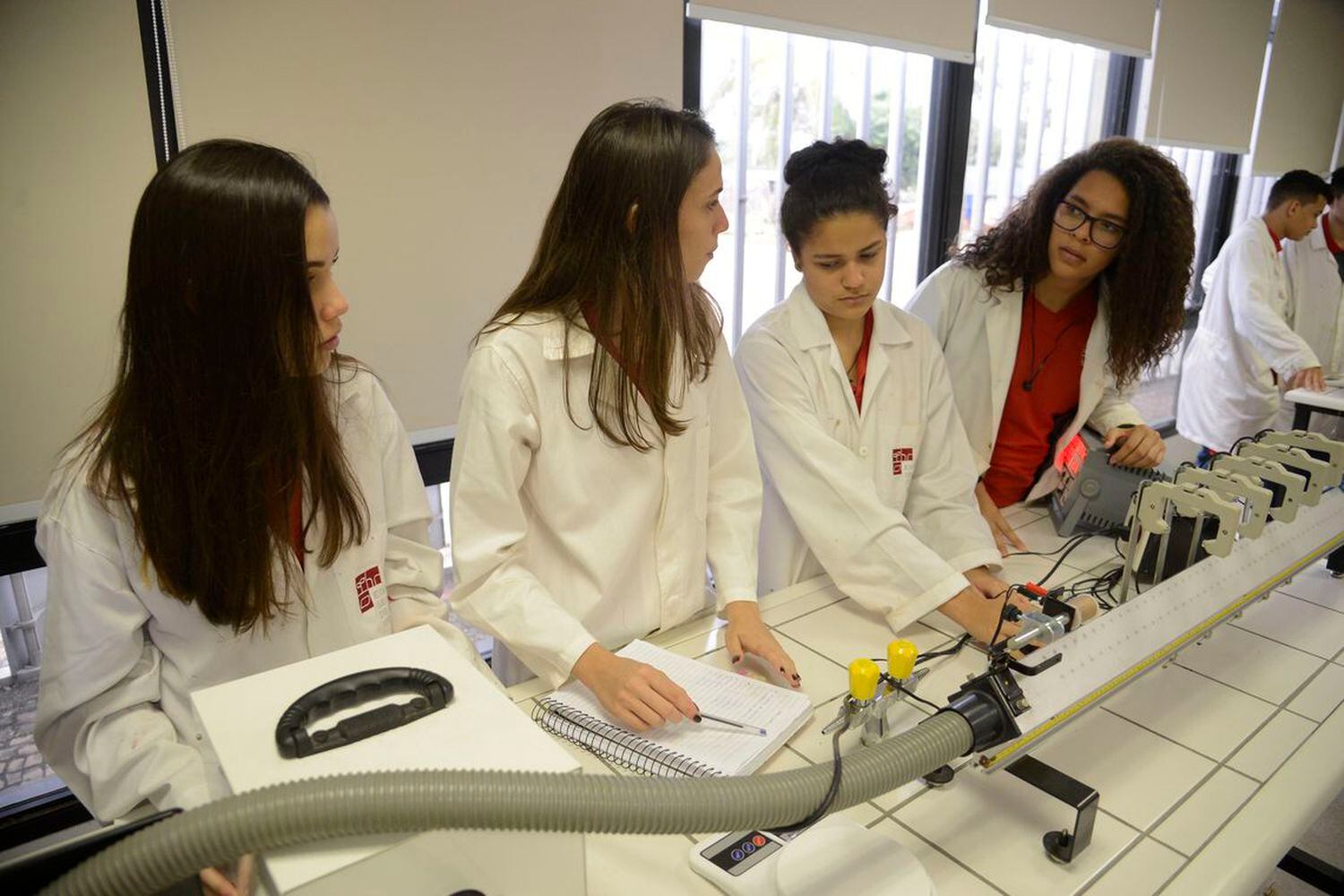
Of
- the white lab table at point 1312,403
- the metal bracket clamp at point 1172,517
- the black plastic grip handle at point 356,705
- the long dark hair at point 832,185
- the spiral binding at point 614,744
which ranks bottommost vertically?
the white lab table at point 1312,403

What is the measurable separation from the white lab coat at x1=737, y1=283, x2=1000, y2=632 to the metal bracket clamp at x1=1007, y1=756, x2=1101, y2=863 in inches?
17.8

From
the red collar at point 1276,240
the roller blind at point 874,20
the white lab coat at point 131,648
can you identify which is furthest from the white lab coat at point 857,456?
the red collar at point 1276,240

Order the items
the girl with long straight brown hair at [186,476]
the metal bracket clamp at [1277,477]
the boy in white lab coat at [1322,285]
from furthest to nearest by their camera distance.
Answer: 1. the boy in white lab coat at [1322,285]
2. the metal bracket clamp at [1277,477]
3. the girl with long straight brown hair at [186,476]

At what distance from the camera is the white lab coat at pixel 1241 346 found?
10.8 feet

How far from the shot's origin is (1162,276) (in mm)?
1743

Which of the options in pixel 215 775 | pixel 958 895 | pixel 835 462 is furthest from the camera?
pixel 835 462

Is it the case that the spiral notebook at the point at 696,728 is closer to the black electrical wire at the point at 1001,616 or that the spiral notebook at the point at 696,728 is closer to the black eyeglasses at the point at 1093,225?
the black electrical wire at the point at 1001,616

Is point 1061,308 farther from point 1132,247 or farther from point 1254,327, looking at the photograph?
point 1254,327

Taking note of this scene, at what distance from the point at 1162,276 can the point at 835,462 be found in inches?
35.0

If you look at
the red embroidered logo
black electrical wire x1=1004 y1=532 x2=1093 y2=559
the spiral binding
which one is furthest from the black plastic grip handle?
black electrical wire x1=1004 y1=532 x2=1093 y2=559

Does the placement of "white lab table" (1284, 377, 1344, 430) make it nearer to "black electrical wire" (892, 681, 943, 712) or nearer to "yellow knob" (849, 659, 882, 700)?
"black electrical wire" (892, 681, 943, 712)

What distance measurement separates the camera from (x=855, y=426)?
158 centimetres

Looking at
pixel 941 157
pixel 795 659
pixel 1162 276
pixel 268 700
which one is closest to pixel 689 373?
pixel 795 659

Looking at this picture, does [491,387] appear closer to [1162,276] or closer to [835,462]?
[835,462]
